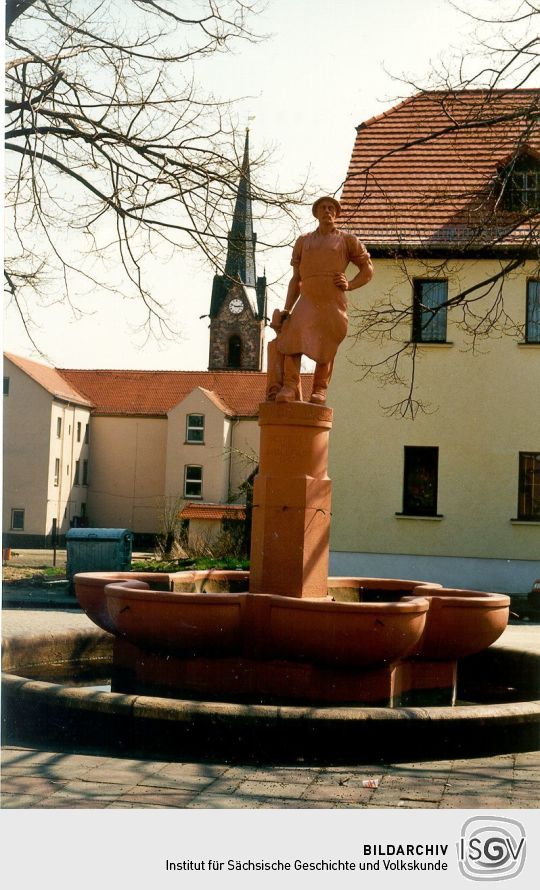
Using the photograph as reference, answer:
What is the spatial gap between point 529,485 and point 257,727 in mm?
16091

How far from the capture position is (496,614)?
7.80m

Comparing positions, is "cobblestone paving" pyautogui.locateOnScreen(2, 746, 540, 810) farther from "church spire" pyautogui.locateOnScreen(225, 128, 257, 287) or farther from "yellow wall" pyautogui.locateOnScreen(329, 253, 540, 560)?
"yellow wall" pyautogui.locateOnScreen(329, 253, 540, 560)

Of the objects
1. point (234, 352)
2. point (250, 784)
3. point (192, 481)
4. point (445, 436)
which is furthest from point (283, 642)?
point (234, 352)

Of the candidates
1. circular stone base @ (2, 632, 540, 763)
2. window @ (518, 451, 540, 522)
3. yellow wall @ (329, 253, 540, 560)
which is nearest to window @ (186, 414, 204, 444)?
yellow wall @ (329, 253, 540, 560)

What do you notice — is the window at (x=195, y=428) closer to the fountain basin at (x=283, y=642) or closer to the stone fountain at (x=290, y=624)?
the stone fountain at (x=290, y=624)

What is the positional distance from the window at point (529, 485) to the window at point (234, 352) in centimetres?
4682

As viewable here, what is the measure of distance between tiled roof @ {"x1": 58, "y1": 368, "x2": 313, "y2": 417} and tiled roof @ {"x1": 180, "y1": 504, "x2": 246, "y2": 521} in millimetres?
1608

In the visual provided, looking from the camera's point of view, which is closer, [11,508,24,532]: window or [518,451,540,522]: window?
[11,508,24,532]: window

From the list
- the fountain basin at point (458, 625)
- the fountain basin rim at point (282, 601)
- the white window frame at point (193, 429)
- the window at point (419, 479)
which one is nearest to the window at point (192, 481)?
the white window frame at point (193, 429)

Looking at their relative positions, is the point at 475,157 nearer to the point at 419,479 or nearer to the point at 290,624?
the point at 290,624

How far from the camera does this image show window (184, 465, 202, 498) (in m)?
14.7

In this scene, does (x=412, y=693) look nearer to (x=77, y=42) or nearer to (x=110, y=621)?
(x=110, y=621)
